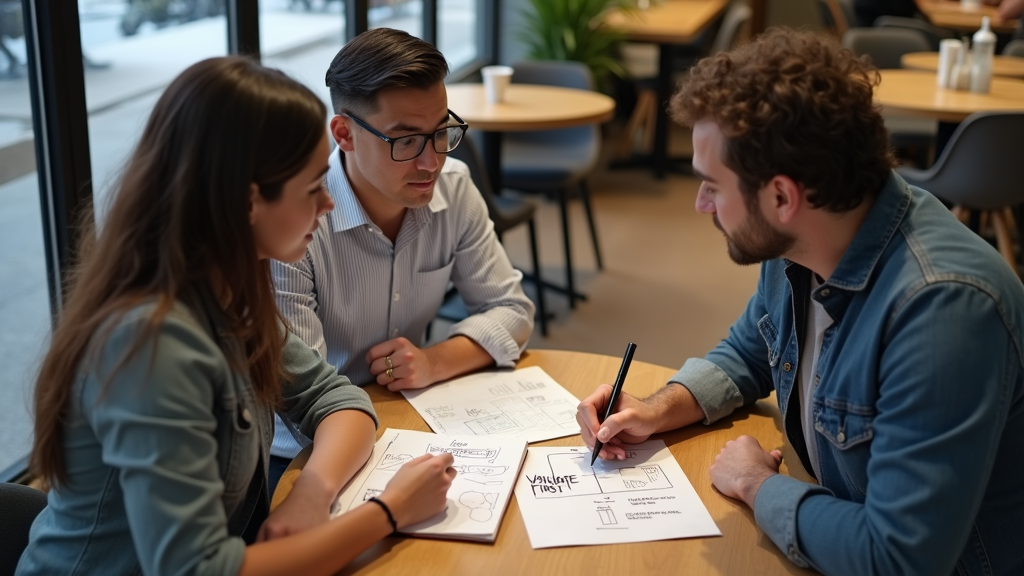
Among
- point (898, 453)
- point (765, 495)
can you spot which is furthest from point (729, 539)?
point (898, 453)

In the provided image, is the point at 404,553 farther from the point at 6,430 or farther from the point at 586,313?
the point at 586,313

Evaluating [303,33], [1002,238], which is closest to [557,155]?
[303,33]

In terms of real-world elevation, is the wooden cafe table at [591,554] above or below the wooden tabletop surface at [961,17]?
below

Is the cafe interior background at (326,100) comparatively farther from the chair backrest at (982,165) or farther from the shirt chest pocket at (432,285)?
the chair backrest at (982,165)

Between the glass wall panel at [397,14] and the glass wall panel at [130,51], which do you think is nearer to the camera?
the glass wall panel at [130,51]

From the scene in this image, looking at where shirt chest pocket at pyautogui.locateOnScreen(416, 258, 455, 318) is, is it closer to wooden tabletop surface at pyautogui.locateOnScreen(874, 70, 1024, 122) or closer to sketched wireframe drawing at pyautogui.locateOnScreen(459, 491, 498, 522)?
sketched wireframe drawing at pyautogui.locateOnScreen(459, 491, 498, 522)

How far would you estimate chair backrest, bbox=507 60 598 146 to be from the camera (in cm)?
457

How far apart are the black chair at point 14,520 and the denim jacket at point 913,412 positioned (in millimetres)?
986

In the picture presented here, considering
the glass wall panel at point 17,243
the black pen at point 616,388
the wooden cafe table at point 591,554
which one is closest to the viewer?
the wooden cafe table at point 591,554

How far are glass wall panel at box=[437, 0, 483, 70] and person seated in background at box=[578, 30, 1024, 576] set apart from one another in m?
4.51

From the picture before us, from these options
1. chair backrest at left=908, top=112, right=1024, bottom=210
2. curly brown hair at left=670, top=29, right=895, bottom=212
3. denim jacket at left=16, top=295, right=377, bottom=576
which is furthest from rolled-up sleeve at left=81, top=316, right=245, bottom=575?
chair backrest at left=908, top=112, right=1024, bottom=210

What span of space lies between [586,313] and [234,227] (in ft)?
10.6

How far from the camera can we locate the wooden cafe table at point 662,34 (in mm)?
5922

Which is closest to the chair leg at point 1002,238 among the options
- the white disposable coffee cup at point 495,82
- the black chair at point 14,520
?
the white disposable coffee cup at point 495,82
